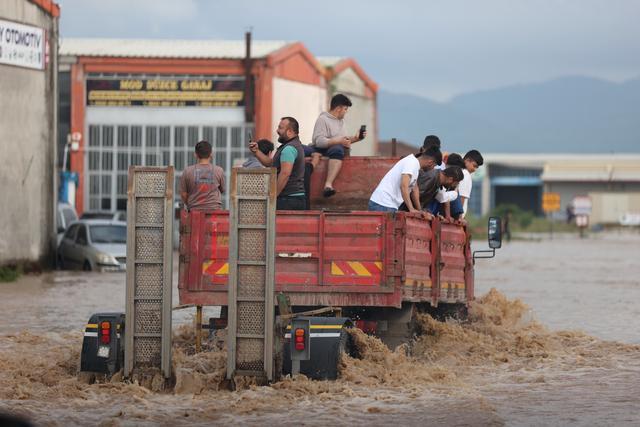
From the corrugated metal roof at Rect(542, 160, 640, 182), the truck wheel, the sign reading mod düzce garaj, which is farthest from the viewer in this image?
the corrugated metal roof at Rect(542, 160, 640, 182)

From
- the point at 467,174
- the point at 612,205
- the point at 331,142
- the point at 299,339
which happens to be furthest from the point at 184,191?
the point at 612,205

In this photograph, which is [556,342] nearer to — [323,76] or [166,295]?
[166,295]

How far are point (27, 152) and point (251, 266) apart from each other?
64.4 feet

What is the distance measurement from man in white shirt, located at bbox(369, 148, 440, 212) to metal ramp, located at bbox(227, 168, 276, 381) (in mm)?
2416

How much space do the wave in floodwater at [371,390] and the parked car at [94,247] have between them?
15.8 metres

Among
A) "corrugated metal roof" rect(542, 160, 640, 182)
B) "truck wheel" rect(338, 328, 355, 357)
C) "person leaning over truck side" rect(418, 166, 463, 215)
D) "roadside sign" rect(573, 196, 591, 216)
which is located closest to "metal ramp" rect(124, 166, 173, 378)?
"truck wheel" rect(338, 328, 355, 357)

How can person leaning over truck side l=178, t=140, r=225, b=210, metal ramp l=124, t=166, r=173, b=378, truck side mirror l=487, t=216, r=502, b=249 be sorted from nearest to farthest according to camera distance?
metal ramp l=124, t=166, r=173, b=378 → person leaning over truck side l=178, t=140, r=225, b=210 → truck side mirror l=487, t=216, r=502, b=249

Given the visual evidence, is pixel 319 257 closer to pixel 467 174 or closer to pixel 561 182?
pixel 467 174

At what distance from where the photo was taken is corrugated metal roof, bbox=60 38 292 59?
47531 millimetres

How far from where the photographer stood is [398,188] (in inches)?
547

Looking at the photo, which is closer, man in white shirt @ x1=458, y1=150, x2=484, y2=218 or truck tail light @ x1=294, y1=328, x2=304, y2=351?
truck tail light @ x1=294, y1=328, x2=304, y2=351

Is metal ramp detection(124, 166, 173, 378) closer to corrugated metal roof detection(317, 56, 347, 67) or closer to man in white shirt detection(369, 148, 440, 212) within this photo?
man in white shirt detection(369, 148, 440, 212)

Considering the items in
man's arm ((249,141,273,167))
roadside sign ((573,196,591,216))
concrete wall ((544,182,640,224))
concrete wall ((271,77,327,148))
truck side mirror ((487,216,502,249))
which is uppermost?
concrete wall ((271,77,327,148))

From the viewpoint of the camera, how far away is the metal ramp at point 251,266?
11430 millimetres
